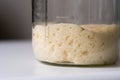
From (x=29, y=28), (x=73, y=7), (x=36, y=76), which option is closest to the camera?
(x=36, y=76)

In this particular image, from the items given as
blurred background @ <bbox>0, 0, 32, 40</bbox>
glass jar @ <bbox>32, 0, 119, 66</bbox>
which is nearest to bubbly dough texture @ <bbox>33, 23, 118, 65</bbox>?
glass jar @ <bbox>32, 0, 119, 66</bbox>

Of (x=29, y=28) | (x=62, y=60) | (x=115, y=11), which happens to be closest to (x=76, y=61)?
(x=62, y=60)

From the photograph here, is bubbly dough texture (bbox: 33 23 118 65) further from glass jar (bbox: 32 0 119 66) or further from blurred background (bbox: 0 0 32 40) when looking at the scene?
blurred background (bbox: 0 0 32 40)

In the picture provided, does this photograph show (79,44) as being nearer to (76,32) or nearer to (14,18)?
(76,32)

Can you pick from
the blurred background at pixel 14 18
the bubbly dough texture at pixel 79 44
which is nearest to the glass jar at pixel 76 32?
the bubbly dough texture at pixel 79 44

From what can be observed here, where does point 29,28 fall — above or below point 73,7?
below

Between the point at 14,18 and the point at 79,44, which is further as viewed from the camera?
the point at 14,18

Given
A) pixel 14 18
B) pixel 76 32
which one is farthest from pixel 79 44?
pixel 14 18

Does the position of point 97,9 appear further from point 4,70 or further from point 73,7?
point 4,70
